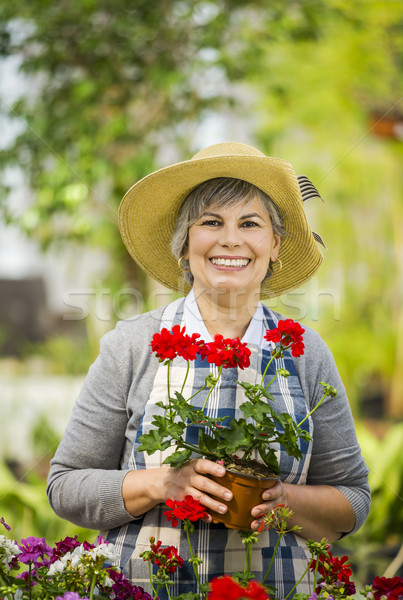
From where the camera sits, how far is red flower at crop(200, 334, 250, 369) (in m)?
1.11

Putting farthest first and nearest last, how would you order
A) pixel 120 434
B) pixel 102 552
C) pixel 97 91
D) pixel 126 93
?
pixel 126 93, pixel 97 91, pixel 120 434, pixel 102 552

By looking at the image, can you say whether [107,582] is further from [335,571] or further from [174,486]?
[335,571]

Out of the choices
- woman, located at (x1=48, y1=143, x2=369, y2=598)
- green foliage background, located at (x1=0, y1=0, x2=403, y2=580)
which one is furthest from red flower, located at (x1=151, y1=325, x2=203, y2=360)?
green foliage background, located at (x1=0, y1=0, x2=403, y2=580)

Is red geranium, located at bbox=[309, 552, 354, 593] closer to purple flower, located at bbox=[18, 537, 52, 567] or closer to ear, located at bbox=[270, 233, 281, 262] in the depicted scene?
purple flower, located at bbox=[18, 537, 52, 567]

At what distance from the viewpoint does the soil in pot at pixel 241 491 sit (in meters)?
1.12

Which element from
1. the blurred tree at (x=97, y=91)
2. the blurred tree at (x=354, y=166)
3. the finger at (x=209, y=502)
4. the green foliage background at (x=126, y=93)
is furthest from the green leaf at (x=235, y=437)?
the blurred tree at (x=354, y=166)

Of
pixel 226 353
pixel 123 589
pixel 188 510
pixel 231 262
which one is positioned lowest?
pixel 123 589

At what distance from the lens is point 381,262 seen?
6.62 m

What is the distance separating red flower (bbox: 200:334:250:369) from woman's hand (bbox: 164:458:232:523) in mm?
196

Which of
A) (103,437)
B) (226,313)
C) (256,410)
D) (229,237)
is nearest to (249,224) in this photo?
(229,237)

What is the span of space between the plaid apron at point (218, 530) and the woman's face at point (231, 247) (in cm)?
19

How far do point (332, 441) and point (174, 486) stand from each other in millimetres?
415

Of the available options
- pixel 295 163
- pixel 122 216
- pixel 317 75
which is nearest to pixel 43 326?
pixel 295 163

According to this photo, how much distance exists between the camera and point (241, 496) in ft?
3.69
